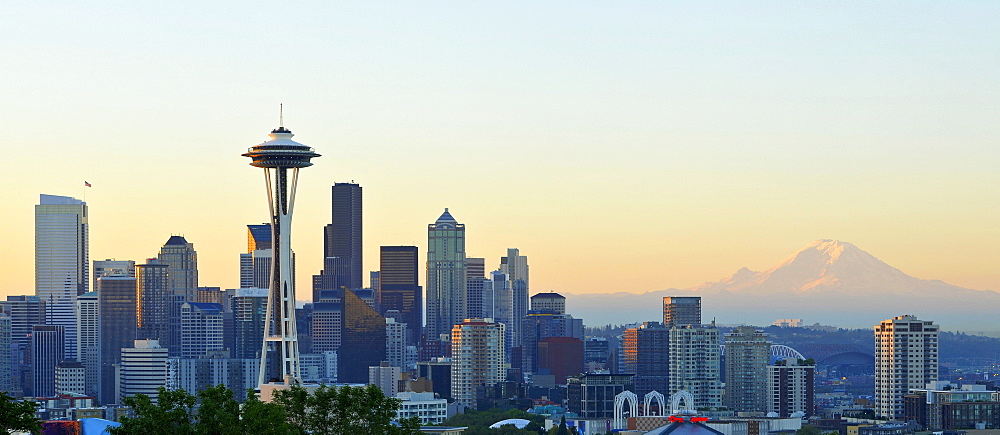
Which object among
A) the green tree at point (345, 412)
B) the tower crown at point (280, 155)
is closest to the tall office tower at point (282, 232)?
the tower crown at point (280, 155)

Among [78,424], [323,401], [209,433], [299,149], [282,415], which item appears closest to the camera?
[209,433]

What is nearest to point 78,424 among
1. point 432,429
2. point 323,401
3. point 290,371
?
point 290,371

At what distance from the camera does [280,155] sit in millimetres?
171125

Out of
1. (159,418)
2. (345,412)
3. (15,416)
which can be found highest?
(15,416)

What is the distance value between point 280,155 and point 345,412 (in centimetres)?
10335

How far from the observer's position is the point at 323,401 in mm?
69688

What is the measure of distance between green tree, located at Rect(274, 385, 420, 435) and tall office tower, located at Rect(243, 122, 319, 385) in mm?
100044

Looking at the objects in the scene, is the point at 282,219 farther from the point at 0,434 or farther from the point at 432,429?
the point at 0,434

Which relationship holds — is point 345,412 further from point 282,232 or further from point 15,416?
point 282,232

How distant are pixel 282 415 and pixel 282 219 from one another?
110207 millimetres

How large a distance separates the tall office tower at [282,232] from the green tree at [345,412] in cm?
10004

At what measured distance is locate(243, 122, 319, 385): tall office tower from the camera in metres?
172

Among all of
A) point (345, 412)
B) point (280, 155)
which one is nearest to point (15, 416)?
point (345, 412)

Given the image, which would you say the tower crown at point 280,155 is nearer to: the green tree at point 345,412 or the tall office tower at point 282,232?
the tall office tower at point 282,232
